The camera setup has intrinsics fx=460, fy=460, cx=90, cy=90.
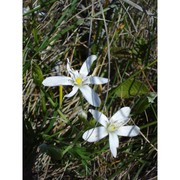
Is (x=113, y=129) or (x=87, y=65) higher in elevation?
(x=87, y=65)

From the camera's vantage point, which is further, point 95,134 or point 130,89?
point 130,89

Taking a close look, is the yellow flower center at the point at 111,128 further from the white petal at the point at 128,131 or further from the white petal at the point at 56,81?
the white petal at the point at 56,81

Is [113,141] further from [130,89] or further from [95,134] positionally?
[130,89]

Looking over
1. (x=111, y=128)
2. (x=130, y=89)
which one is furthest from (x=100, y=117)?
(x=130, y=89)

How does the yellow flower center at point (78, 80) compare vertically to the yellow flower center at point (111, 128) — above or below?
above

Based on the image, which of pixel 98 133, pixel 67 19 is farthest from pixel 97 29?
pixel 98 133

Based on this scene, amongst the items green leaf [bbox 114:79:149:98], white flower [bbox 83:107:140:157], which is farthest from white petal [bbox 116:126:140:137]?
green leaf [bbox 114:79:149:98]

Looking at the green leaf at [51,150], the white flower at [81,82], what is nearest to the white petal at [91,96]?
the white flower at [81,82]
